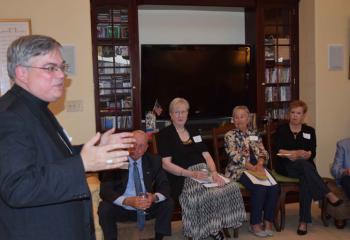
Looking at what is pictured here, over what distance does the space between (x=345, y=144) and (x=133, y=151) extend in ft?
7.14

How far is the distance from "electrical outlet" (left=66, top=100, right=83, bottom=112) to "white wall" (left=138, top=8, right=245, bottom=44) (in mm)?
1299

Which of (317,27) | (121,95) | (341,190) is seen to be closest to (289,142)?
(341,190)

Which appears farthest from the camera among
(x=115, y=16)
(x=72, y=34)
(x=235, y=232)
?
(x=115, y=16)

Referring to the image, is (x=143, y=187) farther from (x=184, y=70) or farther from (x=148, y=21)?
(x=148, y=21)

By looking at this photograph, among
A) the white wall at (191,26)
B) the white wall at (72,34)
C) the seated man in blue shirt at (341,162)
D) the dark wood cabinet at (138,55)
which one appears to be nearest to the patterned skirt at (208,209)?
the seated man in blue shirt at (341,162)

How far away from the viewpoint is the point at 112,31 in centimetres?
458

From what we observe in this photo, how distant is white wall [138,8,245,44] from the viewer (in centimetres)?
505

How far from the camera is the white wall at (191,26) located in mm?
5051

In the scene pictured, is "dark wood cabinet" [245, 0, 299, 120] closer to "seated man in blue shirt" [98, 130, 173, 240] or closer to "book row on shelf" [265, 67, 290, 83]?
"book row on shelf" [265, 67, 290, 83]

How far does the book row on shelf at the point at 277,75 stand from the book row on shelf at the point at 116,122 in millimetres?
1745

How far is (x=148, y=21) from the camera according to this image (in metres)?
5.05

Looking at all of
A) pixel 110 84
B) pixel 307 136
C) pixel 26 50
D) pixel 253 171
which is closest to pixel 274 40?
pixel 307 136

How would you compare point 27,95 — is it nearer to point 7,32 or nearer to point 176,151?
point 176,151

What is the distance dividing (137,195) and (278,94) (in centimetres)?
267
